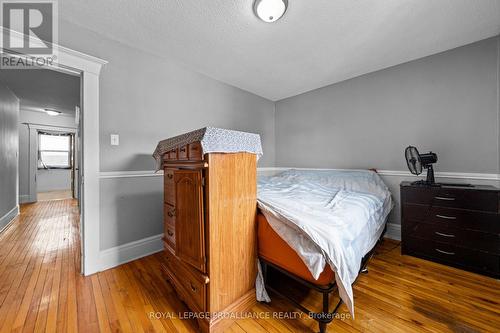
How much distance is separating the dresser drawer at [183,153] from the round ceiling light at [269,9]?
128 centimetres

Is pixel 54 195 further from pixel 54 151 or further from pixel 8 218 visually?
pixel 8 218

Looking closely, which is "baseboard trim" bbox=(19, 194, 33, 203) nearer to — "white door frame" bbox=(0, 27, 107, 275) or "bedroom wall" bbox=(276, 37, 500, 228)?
"white door frame" bbox=(0, 27, 107, 275)

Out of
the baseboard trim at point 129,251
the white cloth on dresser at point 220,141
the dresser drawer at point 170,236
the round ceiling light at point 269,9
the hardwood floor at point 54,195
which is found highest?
the round ceiling light at point 269,9

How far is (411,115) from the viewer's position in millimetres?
2480

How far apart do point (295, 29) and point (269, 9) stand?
1.33 ft

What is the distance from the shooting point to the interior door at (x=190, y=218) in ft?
3.83

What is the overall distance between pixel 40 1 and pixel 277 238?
2.59m

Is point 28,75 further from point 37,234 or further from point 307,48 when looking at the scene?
point 307,48

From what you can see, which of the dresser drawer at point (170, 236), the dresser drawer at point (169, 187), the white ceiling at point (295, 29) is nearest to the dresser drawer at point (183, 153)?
the dresser drawer at point (169, 187)

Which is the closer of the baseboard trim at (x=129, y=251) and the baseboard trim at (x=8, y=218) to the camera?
the baseboard trim at (x=129, y=251)

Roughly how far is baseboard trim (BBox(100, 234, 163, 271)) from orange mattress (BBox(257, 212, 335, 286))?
4.76ft

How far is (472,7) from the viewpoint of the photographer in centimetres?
161

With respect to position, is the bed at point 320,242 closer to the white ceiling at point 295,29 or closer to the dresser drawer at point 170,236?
the dresser drawer at point 170,236

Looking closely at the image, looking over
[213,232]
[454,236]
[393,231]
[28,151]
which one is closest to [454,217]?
[454,236]
